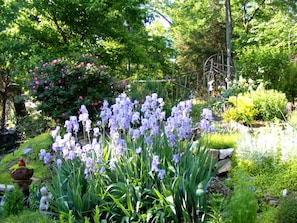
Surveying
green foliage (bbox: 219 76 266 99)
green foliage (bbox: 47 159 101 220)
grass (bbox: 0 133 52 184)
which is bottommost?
grass (bbox: 0 133 52 184)

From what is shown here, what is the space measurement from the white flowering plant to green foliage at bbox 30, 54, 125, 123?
351cm

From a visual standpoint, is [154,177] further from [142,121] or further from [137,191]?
[142,121]

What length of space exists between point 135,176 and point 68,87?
4.20 m

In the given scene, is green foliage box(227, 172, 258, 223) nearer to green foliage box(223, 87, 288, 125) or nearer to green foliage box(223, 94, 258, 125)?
green foliage box(223, 87, 288, 125)

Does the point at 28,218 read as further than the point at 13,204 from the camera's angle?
No

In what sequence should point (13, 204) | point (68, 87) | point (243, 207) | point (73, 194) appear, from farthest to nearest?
point (68, 87), point (13, 204), point (73, 194), point (243, 207)

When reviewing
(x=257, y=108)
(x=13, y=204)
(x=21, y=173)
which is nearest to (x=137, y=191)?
(x=13, y=204)

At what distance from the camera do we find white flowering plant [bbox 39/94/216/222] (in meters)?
2.98

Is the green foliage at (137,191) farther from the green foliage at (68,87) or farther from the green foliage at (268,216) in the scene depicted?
the green foliage at (68,87)

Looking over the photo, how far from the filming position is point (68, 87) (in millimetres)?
6977

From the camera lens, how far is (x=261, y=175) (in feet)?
12.7

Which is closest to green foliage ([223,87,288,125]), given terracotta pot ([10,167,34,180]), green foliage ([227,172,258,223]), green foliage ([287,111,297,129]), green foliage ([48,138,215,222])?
green foliage ([287,111,297,129])

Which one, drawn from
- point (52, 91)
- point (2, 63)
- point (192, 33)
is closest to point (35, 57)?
point (52, 91)

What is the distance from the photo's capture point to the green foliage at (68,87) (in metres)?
6.87
